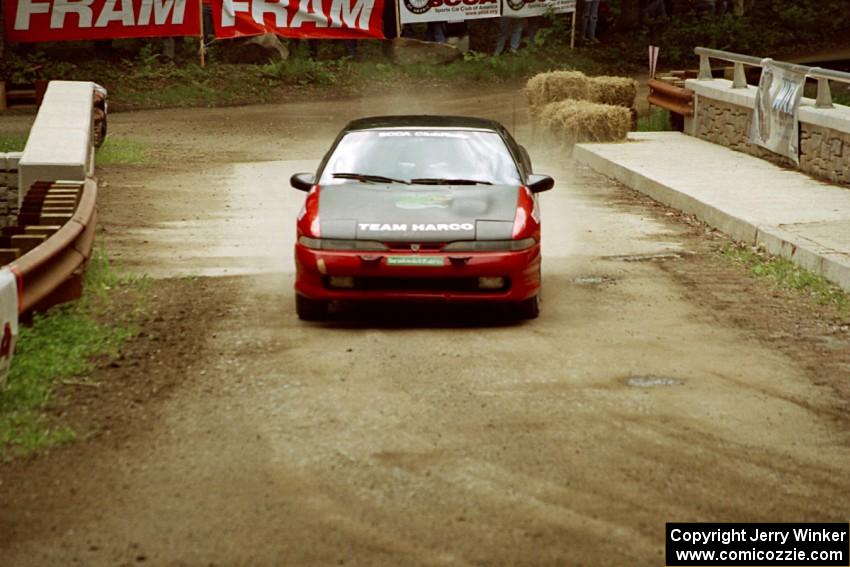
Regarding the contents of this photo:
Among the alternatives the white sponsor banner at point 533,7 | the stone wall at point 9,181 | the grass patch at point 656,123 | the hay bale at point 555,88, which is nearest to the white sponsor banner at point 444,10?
the white sponsor banner at point 533,7

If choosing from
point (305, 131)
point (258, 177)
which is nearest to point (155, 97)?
point (305, 131)

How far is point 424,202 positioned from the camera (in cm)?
1010

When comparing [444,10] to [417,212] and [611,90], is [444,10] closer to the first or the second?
[611,90]

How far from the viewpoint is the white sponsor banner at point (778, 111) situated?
16266mm

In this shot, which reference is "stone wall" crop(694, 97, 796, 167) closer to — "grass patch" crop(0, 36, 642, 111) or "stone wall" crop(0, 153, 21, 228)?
"stone wall" crop(0, 153, 21, 228)

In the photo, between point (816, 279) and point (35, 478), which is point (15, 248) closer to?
point (35, 478)

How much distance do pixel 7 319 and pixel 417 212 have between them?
131 inches

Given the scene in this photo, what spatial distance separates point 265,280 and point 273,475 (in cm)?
506

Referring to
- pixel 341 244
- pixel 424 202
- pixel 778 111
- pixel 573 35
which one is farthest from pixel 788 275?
pixel 573 35

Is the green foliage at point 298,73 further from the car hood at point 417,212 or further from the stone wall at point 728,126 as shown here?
the car hood at point 417,212

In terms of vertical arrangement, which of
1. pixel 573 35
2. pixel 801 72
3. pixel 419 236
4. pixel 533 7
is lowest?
pixel 573 35

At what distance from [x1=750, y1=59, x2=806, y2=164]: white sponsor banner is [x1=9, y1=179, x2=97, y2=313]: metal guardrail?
870 centimetres

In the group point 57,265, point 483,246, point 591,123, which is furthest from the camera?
point 591,123

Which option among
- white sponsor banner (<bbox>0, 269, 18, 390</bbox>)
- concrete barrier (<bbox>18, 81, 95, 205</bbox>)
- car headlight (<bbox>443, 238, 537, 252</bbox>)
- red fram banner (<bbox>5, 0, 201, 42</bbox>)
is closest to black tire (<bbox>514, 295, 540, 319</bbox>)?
car headlight (<bbox>443, 238, 537, 252</bbox>)
